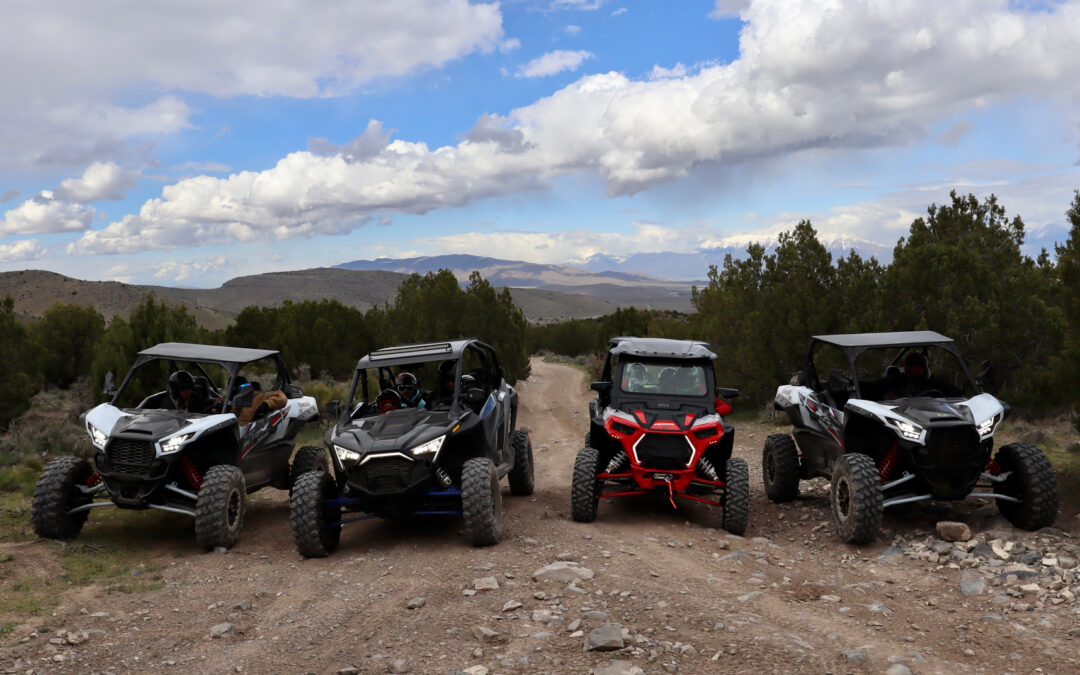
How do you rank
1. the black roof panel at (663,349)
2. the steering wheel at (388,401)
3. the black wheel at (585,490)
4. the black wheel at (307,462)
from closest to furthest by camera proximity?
the black wheel at (585,490) → the steering wheel at (388,401) → the black roof panel at (663,349) → the black wheel at (307,462)

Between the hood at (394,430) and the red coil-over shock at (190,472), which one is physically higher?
the hood at (394,430)

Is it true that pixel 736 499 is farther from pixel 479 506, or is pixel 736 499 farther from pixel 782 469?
pixel 479 506

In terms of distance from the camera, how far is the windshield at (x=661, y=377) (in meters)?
9.77

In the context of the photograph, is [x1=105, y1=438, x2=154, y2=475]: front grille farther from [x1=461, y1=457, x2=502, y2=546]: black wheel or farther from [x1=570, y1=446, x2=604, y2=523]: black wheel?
[x1=570, y1=446, x2=604, y2=523]: black wheel

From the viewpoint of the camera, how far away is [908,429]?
26.2ft

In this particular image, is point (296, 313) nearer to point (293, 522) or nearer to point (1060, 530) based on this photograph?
point (293, 522)

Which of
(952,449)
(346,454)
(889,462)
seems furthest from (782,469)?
(346,454)

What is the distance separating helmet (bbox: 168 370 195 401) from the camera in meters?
9.66

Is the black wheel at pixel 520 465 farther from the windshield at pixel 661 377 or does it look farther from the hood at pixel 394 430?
the hood at pixel 394 430

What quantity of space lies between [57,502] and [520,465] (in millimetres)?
5440

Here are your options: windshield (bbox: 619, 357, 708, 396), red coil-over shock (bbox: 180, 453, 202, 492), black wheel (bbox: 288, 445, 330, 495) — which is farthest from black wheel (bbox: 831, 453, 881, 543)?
red coil-over shock (bbox: 180, 453, 202, 492)

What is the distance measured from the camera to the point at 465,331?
25.2 m

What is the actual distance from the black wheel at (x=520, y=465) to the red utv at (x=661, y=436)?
→ 1.03 m

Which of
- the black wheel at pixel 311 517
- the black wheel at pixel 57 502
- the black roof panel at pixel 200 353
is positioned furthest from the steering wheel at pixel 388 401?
the black wheel at pixel 57 502
